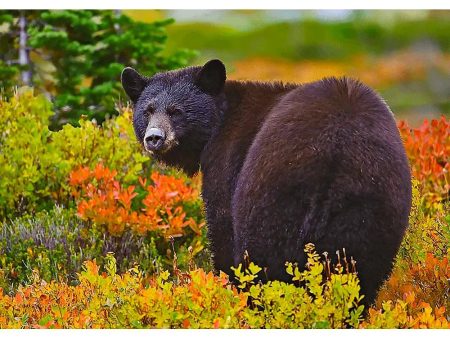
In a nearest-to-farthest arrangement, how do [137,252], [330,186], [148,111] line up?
[330,186]
[148,111]
[137,252]

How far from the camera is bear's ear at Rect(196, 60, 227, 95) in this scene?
5.96 metres

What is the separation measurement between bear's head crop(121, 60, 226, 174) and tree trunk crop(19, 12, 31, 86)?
2961 mm

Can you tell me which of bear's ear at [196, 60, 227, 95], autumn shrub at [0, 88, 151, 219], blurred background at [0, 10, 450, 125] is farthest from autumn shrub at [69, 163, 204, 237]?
blurred background at [0, 10, 450, 125]

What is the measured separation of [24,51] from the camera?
8.72 meters

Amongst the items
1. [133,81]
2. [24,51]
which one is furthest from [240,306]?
[24,51]

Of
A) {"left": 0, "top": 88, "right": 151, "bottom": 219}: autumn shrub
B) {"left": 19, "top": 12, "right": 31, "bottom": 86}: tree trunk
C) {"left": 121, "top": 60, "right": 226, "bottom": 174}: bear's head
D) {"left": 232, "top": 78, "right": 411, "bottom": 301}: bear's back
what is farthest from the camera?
{"left": 19, "top": 12, "right": 31, "bottom": 86}: tree trunk

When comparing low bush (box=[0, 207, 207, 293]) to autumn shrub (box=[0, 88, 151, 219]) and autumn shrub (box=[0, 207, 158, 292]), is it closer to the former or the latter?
autumn shrub (box=[0, 207, 158, 292])

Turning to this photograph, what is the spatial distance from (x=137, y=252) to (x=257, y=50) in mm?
2447

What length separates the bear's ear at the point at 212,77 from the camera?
19.5ft

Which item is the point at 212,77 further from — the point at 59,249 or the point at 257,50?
the point at 257,50

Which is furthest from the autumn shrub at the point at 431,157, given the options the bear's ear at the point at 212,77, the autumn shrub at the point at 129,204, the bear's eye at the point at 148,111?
the bear's eye at the point at 148,111
